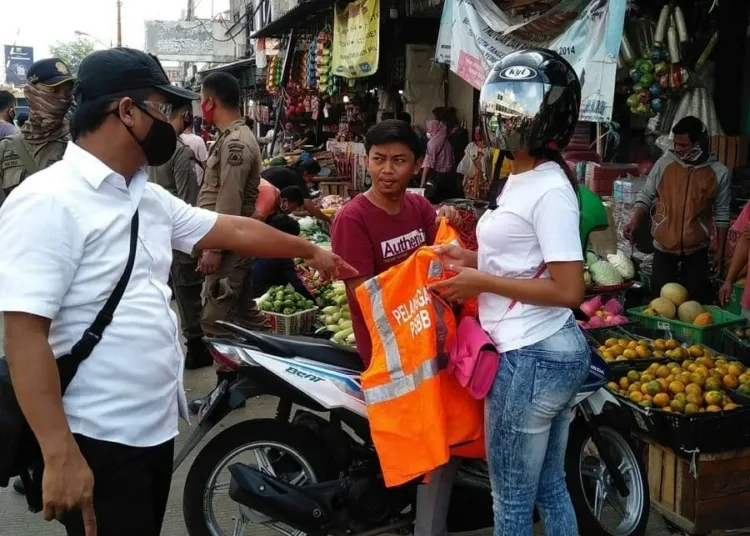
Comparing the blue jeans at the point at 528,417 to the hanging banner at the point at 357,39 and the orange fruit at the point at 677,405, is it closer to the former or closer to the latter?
the orange fruit at the point at 677,405

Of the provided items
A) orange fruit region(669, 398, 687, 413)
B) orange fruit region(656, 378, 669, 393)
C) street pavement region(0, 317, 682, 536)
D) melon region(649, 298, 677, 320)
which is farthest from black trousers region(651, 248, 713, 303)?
street pavement region(0, 317, 682, 536)

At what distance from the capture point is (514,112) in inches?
88.0

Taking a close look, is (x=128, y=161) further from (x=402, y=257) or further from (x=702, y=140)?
(x=702, y=140)

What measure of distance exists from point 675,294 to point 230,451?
12.8 ft

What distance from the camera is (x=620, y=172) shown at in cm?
719

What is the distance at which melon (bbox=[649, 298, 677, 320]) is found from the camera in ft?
17.4

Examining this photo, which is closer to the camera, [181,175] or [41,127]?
[41,127]

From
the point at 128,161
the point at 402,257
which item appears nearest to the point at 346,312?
the point at 402,257

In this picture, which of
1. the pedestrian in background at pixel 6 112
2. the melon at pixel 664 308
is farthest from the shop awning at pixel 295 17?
the melon at pixel 664 308

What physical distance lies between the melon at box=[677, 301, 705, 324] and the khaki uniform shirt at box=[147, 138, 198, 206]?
3722 millimetres

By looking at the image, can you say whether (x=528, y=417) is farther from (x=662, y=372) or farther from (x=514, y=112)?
(x=662, y=372)

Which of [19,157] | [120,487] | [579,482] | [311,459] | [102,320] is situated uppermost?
[19,157]

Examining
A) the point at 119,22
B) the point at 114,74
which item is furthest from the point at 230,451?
the point at 119,22

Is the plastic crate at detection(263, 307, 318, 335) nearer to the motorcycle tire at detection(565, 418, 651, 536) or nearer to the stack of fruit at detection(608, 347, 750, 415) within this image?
the stack of fruit at detection(608, 347, 750, 415)
